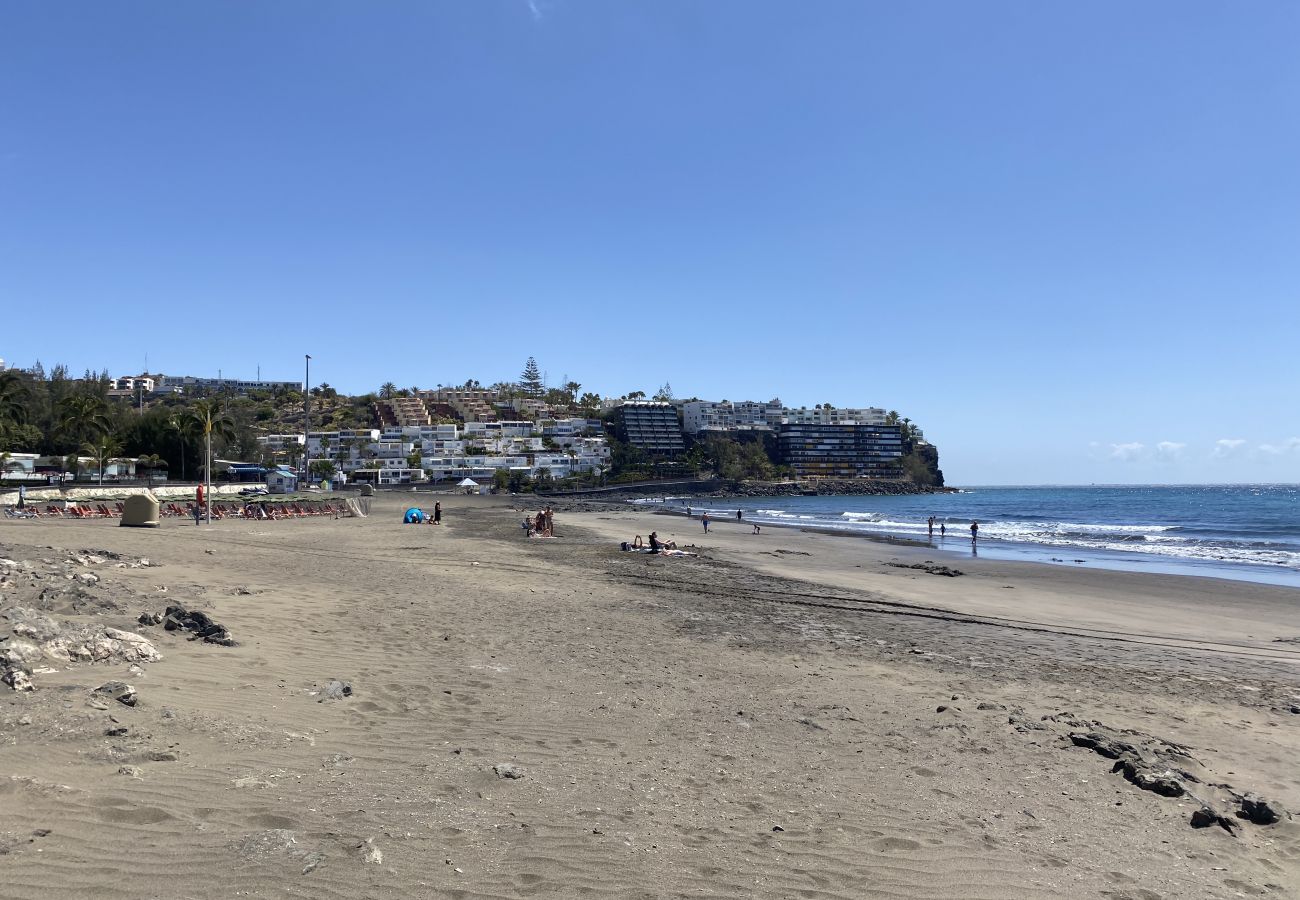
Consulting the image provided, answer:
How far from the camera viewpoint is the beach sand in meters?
3.83

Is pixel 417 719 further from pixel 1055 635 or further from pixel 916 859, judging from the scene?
pixel 1055 635

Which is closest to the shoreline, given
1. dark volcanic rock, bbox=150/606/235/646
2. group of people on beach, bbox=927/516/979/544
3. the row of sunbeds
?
group of people on beach, bbox=927/516/979/544

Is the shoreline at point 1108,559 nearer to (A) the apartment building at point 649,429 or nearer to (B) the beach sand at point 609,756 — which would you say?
(B) the beach sand at point 609,756

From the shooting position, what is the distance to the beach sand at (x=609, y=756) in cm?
383

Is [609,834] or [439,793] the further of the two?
[439,793]

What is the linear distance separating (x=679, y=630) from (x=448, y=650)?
390 centimetres

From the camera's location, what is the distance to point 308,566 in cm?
1600

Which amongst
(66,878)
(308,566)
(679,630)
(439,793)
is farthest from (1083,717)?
(308,566)

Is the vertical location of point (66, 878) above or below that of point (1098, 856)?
above

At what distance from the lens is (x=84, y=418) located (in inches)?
2557

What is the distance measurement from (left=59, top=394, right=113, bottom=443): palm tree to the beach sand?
64539 mm

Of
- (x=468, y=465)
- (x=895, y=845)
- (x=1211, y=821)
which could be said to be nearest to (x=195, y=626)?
(x=895, y=845)

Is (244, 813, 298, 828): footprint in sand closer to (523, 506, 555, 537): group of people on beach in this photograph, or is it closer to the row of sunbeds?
(523, 506, 555, 537): group of people on beach

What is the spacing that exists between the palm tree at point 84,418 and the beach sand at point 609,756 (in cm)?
6454
